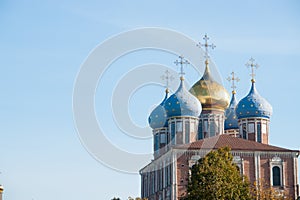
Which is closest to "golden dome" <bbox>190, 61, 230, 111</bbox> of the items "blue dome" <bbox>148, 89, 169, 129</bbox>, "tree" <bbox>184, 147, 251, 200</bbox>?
"blue dome" <bbox>148, 89, 169, 129</bbox>

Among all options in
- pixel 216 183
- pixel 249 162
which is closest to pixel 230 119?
pixel 249 162

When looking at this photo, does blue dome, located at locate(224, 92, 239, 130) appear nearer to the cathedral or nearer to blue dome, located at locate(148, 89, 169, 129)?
the cathedral

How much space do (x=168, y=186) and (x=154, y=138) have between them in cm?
1195

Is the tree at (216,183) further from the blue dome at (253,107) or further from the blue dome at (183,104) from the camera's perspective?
the blue dome at (253,107)

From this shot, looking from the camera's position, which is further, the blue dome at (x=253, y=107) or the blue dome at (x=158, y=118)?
the blue dome at (x=158, y=118)

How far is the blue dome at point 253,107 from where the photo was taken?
71875mm

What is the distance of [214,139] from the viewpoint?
65438mm

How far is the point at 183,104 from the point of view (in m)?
70.6

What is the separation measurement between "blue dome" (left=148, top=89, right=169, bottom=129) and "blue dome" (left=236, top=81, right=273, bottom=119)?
262 inches

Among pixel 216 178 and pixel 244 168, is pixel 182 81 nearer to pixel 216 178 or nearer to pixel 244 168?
pixel 244 168

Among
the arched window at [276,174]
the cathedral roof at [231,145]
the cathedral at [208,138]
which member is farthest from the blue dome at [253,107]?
the arched window at [276,174]

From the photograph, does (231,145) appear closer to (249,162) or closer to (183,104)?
(249,162)

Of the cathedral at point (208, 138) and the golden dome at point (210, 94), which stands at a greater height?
the golden dome at point (210, 94)

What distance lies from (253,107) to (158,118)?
8.82m
